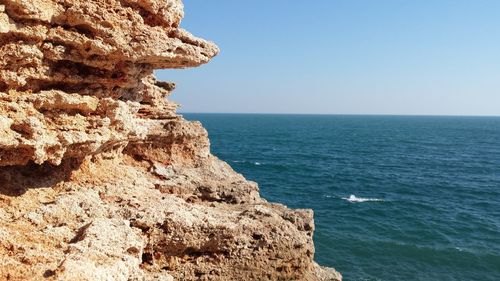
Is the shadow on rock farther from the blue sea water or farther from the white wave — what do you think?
the white wave

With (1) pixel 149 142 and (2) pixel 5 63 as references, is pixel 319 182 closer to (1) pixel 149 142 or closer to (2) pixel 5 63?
(1) pixel 149 142

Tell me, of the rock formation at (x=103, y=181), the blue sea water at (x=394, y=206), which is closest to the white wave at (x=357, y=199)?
the blue sea water at (x=394, y=206)

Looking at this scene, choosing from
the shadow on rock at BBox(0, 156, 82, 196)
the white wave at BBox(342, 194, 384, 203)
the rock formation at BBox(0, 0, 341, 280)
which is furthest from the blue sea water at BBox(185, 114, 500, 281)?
the shadow on rock at BBox(0, 156, 82, 196)

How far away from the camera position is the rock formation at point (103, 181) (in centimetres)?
1343

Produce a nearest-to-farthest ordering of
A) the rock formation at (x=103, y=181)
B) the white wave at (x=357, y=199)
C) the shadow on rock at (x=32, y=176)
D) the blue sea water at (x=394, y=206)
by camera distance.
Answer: the rock formation at (x=103, y=181)
the shadow on rock at (x=32, y=176)
the blue sea water at (x=394, y=206)
the white wave at (x=357, y=199)

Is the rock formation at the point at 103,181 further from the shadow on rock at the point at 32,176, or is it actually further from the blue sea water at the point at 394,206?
the blue sea water at the point at 394,206

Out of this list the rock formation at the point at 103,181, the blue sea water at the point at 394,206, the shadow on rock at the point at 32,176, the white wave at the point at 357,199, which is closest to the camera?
the rock formation at the point at 103,181

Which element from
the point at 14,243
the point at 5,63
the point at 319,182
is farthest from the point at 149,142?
the point at 319,182

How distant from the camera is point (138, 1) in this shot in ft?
55.3

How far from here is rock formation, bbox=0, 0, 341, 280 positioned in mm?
13430

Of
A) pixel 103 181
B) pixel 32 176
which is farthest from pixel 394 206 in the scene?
pixel 32 176

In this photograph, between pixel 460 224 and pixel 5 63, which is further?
pixel 460 224

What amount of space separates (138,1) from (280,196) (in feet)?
140

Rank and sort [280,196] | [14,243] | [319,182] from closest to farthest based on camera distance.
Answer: [14,243] → [280,196] → [319,182]
